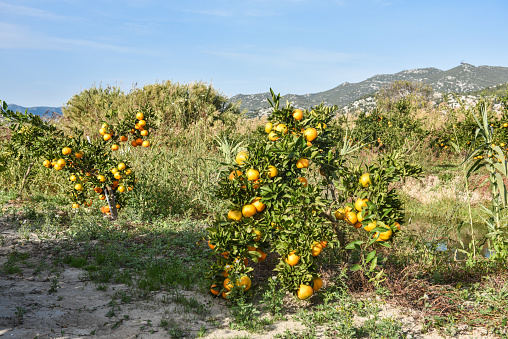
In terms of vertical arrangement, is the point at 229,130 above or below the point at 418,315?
above

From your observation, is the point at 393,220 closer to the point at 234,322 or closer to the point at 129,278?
the point at 234,322

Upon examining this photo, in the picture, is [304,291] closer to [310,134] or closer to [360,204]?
[360,204]

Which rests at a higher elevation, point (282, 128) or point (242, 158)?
point (282, 128)

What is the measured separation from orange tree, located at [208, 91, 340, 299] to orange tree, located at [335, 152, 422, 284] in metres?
0.23

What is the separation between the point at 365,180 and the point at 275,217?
0.85 metres

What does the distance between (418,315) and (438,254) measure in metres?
1.25

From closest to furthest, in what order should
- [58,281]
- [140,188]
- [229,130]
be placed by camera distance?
1. [58,281]
2. [140,188]
3. [229,130]

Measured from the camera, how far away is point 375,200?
9.50ft

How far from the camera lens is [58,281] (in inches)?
132

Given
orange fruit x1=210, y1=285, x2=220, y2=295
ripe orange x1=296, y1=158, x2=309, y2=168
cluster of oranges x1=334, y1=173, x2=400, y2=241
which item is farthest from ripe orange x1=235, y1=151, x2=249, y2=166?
orange fruit x1=210, y1=285, x2=220, y2=295

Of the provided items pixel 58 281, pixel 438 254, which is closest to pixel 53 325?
pixel 58 281

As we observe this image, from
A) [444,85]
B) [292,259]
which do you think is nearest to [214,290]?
[292,259]

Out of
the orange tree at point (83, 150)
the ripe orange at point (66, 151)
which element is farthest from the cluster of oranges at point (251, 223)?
the ripe orange at point (66, 151)

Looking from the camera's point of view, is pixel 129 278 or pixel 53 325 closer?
pixel 53 325
